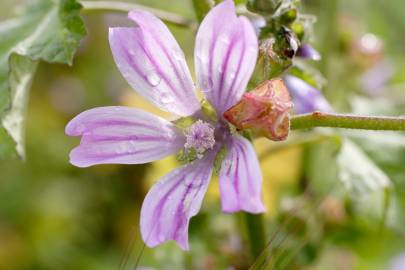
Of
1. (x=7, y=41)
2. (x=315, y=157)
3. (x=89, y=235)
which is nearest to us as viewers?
(x=7, y=41)

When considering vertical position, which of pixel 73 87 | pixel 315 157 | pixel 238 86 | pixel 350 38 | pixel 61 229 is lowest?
pixel 61 229

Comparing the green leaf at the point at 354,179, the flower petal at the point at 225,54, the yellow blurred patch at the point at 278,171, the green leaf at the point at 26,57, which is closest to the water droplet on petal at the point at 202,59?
the flower petal at the point at 225,54

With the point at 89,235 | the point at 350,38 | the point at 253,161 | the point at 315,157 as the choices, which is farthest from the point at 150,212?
the point at 89,235

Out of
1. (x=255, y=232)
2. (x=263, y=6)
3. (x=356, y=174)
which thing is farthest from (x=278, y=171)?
(x=263, y=6)

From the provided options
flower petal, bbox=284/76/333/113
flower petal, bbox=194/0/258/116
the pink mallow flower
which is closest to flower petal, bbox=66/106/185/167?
the pink mallow flower

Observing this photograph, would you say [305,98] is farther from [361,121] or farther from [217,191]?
[217,191]

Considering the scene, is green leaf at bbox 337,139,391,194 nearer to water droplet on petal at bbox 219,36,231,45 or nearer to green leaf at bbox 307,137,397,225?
green leaf at bbox 307,137,397,225

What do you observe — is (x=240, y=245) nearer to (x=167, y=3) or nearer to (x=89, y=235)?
(x=89, y=235)

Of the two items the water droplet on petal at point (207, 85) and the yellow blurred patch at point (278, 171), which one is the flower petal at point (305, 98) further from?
the yellow blurred patch at point (278, 171)
